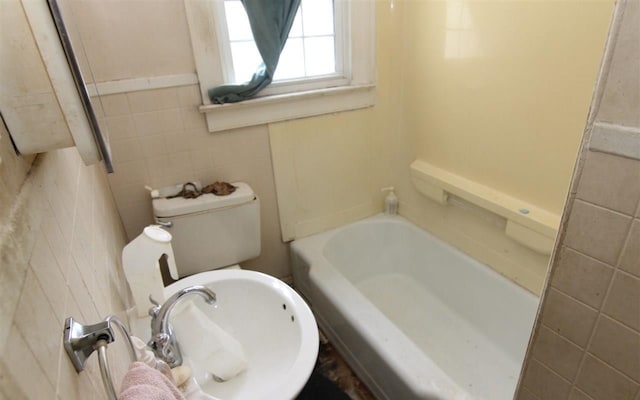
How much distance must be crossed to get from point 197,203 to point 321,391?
0.94 m

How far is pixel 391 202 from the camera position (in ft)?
7.00

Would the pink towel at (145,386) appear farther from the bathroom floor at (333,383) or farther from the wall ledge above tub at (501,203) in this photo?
the wall ledge above tub at (501,203)

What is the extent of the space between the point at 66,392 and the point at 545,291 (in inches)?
31.4

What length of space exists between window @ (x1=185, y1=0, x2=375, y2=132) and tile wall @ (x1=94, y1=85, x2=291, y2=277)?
7cm

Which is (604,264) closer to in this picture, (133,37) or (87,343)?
(87,343)

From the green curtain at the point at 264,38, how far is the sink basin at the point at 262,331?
74 centimetres

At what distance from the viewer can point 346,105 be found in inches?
71.2

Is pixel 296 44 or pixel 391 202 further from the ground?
pixel 296 44

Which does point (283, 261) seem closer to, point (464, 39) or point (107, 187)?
point (107, 187)

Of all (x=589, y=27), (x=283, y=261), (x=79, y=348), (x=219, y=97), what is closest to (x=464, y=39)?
(x=589, y=27)

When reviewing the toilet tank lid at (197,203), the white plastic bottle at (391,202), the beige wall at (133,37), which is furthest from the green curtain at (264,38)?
the white plastic bottle at (391,202)

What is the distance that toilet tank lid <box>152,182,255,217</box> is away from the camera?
1439 millimetres

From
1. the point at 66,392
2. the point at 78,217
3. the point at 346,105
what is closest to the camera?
the point at 66,392

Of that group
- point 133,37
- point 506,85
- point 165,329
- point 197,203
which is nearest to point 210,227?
point 197,203
